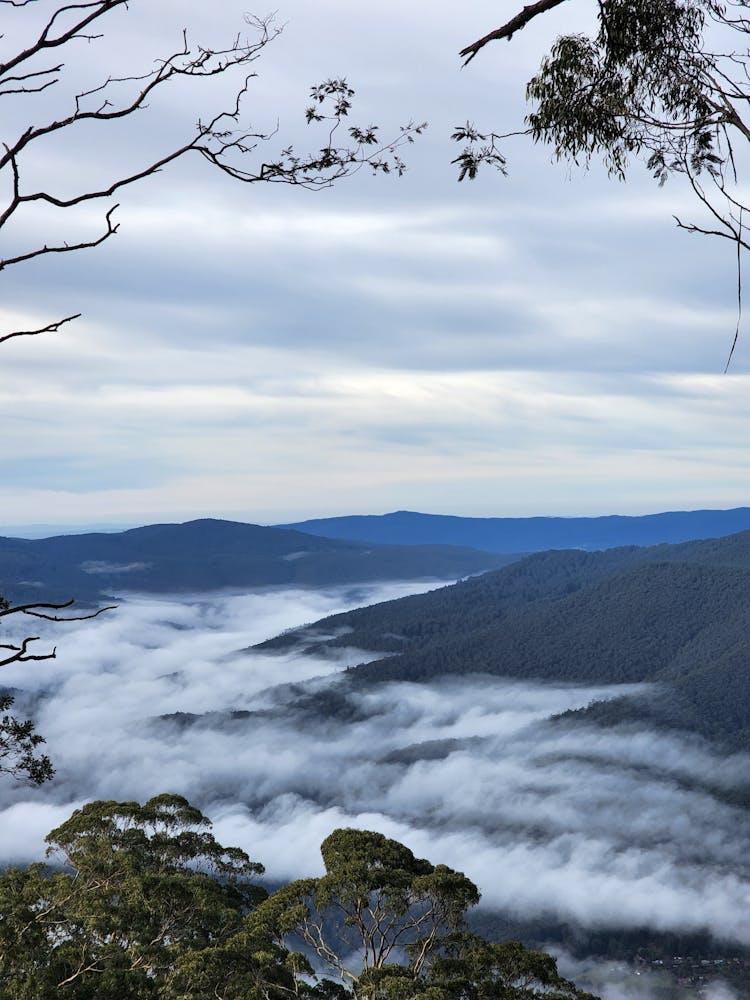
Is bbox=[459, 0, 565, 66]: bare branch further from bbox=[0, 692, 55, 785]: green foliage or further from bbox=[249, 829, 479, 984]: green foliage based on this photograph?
bbox=[249, 829, 479, 984]: green foliage

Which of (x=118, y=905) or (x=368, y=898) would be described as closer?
(x=368, y=898)

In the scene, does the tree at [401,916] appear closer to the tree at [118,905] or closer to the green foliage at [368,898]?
the green foliage at [368,898]

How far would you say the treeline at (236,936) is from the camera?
1942 cm

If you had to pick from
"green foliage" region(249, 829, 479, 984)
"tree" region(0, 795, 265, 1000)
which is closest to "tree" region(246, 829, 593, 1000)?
"green foliage" region(249, 829, 479, 984)

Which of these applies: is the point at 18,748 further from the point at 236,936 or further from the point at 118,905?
the point at 118,905

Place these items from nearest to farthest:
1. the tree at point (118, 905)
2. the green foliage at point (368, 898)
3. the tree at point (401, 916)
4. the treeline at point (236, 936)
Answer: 1. the tree at point (118, 905)
2. the treeline at point (236, 936)
3. the tree at point (401, 916)
4. the green foliage at point (368, 898)

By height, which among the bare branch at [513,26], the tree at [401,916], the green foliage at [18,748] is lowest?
the tree at [401,916]

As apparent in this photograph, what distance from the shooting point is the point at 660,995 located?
155250mm

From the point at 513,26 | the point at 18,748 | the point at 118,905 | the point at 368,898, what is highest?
the point at 513,26

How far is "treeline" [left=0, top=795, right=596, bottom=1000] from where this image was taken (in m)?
19.4

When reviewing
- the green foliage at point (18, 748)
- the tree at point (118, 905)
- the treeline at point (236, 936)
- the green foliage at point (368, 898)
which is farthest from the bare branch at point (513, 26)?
the green foliage at point (368, 898)

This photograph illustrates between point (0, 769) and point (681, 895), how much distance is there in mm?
216973

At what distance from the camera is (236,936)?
22859 millimetres

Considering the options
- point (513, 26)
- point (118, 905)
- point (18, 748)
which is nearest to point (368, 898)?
point (118, 905)
